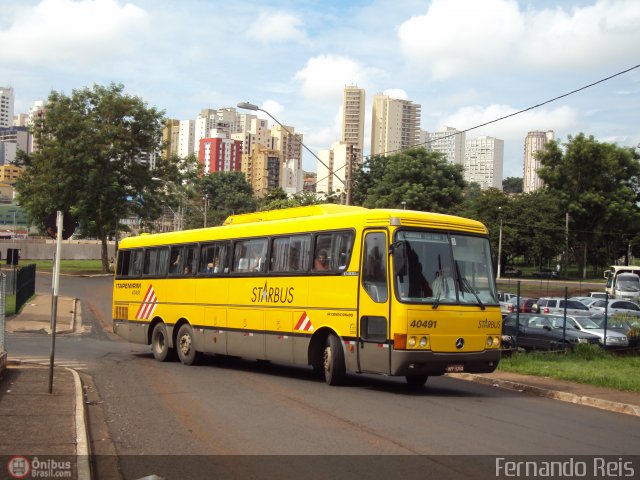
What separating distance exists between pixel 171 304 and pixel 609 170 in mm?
65830

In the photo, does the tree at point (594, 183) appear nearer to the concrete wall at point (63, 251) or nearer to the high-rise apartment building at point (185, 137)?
the concrete wall at point (63, 251)

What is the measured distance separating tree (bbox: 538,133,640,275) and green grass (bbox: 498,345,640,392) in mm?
57327

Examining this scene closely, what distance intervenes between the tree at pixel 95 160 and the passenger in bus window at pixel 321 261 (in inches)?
1853

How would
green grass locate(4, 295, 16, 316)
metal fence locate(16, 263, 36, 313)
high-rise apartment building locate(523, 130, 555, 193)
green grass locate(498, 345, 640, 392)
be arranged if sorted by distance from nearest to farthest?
green grass locate(498, 345, 640, 392) < green grass locate(4, 295, 16, 316) < metal fence locate(16, 263, 36, 313) < high-rise apartment building locate(523, 130, 555, 193)

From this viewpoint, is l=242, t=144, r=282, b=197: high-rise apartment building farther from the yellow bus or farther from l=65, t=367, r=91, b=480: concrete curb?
l=65, t=367, r=91, b=480: concrete curb

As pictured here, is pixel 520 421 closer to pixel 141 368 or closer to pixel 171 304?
pixel 141 368

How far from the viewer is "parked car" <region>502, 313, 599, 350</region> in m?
21.7

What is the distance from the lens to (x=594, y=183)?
75062 mm

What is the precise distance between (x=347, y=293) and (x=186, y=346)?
6.74m

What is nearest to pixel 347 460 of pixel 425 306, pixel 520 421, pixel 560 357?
pixel 520 421

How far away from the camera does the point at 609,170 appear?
75.0 meters

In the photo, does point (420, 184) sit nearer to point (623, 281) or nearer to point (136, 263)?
point (623, 281)

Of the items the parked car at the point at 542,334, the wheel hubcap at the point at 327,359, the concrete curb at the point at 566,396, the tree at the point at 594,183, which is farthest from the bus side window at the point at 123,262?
the tree at the point at 594,183

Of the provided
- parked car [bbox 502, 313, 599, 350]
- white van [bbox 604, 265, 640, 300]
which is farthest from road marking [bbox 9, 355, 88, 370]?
white van [bbox 604, 265, 640, 300]
